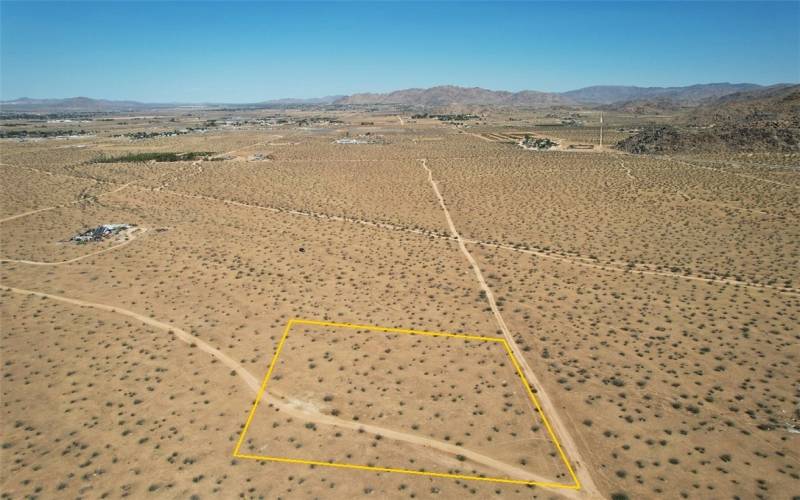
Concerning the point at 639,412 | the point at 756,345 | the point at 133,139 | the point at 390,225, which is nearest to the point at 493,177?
the point at 390,225

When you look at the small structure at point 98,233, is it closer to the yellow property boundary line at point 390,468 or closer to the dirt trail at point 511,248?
the dirt trail at point 511,248

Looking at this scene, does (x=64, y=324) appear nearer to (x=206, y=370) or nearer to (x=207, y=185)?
(x=206, y=370)

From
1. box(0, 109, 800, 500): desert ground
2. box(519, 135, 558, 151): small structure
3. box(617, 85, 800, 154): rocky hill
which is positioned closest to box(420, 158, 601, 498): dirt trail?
box(0, 109, 800, 500): desert ground

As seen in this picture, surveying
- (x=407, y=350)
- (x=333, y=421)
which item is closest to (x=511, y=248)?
(x=407, y=350)

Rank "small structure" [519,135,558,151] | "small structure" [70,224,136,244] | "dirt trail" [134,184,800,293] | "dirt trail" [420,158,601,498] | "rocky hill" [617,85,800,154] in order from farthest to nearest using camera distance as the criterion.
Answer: "small structure" [519,135,558,151]
"rocky hill" [617,85,800,154]
"small structure" [70,224,136,244]
"dirt trail" [134,184,800,293]
"dirt trail" [420,158,601,498]

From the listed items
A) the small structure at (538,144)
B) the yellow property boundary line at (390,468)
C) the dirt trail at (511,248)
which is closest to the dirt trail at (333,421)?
the yellow property boundary line at (390,468)

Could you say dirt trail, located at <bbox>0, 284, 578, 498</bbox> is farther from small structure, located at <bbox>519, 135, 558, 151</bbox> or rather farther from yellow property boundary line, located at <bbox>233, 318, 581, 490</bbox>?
small structure, located at <bbox>519, 135, 558, 151</bbox>
